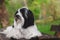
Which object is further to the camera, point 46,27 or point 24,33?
point 46,27

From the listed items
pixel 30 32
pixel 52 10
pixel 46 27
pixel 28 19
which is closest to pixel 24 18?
pixel 28 19

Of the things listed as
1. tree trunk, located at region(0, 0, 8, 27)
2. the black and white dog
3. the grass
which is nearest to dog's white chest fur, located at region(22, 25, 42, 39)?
the black and white dog

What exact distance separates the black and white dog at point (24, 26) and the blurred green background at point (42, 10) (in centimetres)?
97

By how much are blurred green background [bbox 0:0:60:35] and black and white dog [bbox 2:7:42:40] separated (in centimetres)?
97

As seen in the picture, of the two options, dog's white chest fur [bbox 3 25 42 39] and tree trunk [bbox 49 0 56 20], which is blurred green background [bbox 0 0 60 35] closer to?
tree trunk [bbox 49 0 56 20]

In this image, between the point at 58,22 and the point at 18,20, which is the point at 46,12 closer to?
the point at 58,22

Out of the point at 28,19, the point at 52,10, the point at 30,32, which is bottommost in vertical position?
the point at 30,32

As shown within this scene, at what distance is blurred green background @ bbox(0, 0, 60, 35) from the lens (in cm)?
447

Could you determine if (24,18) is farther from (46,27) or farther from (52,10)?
(52,10)

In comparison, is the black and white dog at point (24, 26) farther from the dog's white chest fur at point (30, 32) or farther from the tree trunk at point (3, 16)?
the tree trunk at point (3, 16)

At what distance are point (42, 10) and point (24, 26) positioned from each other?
44.0 inches

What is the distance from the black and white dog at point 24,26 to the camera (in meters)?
3.42

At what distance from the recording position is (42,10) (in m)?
4.54

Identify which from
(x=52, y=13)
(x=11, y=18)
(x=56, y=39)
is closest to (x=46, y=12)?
(x=52, y=13)
